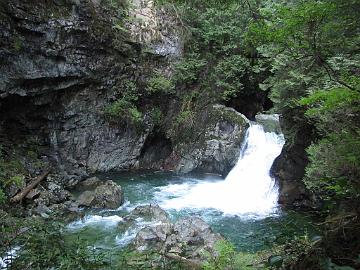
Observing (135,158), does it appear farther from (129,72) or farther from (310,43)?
(310,43)

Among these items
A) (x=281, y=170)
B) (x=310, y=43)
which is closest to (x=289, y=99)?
(x=281, y=170)

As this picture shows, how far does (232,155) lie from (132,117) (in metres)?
4.49

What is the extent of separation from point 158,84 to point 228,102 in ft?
12.4

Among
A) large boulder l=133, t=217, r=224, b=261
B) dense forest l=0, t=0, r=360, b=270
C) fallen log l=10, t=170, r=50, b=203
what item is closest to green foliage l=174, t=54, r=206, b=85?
dense forest l=0, t=0, r=360, b=270

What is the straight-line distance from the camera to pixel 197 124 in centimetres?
1588

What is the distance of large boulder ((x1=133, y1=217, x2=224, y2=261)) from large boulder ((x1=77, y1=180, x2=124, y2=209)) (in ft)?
10.1

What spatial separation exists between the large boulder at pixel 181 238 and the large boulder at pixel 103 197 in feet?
10.1

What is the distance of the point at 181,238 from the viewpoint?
798cm

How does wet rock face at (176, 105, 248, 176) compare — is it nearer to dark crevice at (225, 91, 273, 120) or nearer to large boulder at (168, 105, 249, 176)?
large boulder at (168, 105, 249, 176)

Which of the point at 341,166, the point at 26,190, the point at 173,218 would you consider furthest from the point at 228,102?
Answer: the point at 341,166

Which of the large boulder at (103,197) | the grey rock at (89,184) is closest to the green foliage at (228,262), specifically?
the large boulder at (103,197)

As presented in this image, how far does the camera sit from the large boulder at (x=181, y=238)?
7.43m

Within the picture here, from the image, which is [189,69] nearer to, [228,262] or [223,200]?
[223,200]

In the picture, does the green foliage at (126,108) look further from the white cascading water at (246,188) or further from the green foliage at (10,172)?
the green foliage at (10,172)
